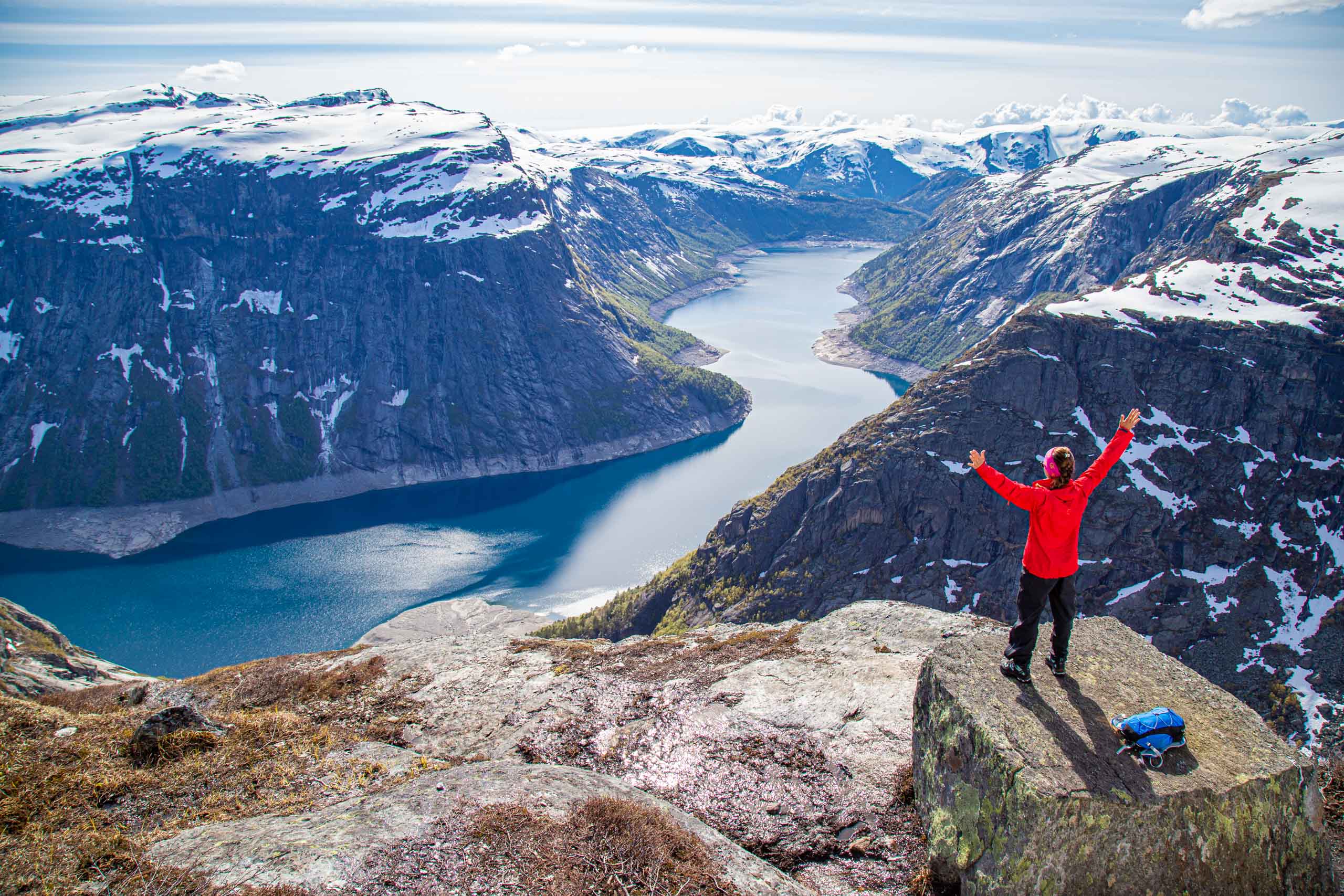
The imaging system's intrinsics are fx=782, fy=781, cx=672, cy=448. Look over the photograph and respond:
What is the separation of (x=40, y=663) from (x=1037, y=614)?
38864 millimetres

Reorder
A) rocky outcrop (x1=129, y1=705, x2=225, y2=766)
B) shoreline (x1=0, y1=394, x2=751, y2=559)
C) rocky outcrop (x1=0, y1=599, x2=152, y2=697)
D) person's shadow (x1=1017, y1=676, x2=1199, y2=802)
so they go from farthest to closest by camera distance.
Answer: shoreline (x1=0, y1=394, x2=751, y2=559) → rocky outcrop (x1=0, y1=599, x2=152, y2=697) → rocky outcrop (x1=129, y1=705, x2=225, y2=766) → person's shadow (x1=1017, y1=676, x2=1199, y2=802)

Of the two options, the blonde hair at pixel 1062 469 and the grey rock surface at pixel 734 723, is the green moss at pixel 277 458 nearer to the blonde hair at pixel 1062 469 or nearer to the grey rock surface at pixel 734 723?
the grey rock surface at pixel 734 723

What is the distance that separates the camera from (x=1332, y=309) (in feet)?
334

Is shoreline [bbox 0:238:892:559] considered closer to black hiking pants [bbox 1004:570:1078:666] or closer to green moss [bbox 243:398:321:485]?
green moss [bbox 243:398:321:485]

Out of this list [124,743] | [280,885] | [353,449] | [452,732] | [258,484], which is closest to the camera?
[280,885]

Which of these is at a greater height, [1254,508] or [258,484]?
[1254,508]

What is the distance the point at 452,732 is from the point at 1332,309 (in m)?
126

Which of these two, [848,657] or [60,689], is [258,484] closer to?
[60,689]

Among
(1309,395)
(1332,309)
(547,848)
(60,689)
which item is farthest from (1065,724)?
(1332,309)

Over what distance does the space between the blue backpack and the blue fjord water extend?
110 metres

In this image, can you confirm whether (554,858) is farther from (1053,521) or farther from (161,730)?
(1053,521)

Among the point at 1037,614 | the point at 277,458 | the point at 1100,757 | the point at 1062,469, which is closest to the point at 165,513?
the point at 277,458

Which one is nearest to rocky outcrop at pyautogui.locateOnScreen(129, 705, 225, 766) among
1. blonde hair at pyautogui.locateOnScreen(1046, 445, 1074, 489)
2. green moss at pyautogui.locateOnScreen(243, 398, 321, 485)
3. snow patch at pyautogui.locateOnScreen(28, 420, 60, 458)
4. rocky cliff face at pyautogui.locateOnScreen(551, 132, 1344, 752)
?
blonde hair at pyautogui.locateOnScreen(1046, 445, 1074, 489)

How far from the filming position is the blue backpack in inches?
416
